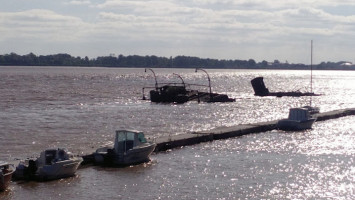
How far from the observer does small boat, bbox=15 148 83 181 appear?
31.1 meters

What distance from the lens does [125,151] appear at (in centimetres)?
3597

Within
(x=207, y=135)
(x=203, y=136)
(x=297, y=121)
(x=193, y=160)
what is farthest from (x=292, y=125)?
(x=193, y=160)

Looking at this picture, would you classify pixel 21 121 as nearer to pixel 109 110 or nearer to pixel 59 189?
pixel 109 110

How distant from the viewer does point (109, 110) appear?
77.6 m

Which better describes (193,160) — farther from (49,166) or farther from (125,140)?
(49,166)

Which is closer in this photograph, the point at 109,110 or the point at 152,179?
the point at 152,179

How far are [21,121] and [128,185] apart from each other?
30.9 m

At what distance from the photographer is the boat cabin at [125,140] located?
36062 mm

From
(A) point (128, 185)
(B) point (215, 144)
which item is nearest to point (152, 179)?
(A) point (128, 185)

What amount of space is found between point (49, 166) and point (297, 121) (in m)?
28.3

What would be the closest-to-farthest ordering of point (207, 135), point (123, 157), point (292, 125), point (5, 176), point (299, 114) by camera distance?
point (5, 176) → point (123, 157) → point (207, 135) → point (292, 125) → point (299, 114)

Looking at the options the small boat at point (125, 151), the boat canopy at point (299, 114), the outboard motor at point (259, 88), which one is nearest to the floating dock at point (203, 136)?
the small boat at point (125, 151)

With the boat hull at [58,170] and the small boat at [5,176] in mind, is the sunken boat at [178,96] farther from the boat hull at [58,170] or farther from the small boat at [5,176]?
the small boat at [5,176]

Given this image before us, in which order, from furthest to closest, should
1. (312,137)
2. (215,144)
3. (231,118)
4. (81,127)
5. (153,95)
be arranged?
(153,95), (231,118), (81,127), (312,137), (215,144)
